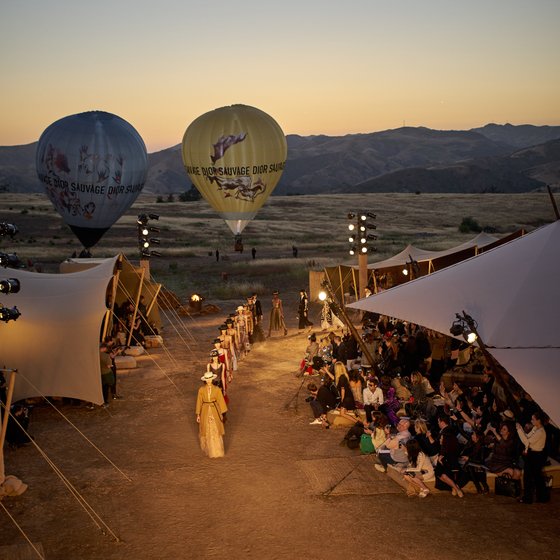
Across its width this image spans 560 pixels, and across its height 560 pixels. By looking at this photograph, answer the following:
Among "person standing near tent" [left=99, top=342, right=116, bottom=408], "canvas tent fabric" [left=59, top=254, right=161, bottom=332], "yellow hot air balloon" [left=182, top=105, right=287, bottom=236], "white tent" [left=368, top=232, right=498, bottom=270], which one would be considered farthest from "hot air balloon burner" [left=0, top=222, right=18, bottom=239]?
"yellow hot air balloon" [left=182, top=105, right=287, bottom=236]

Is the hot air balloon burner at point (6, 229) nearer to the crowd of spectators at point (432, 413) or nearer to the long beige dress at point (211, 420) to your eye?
the long beige dress at point (211, 420)

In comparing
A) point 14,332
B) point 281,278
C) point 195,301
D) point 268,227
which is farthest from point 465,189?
point 14,332

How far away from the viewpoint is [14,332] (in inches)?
542

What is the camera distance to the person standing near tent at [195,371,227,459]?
11195 mm

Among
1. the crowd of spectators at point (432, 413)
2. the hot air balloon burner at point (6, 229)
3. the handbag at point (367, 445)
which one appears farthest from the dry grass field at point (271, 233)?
the hot air balloon burner at point (6, 229)

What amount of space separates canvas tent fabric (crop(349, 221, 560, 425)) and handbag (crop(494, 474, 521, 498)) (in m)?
1.24

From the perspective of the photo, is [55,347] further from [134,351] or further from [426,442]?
[426,442]

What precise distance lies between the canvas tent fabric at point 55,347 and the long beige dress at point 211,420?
301 centimetres

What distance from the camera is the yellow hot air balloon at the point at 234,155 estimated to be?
2683 centimetres

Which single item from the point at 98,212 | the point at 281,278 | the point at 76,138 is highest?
the point at 76,138

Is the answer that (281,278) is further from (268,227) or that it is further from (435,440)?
(268,227)

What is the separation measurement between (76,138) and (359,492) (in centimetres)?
2159

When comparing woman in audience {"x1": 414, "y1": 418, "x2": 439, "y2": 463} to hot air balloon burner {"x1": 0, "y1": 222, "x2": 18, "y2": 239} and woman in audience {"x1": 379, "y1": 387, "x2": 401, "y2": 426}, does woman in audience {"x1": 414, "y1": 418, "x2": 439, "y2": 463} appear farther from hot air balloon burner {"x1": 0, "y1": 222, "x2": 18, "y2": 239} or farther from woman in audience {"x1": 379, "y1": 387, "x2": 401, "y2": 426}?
hot air balloon burner {"x1": 0, "y1": 222, "x2": 18, "y2": 239}

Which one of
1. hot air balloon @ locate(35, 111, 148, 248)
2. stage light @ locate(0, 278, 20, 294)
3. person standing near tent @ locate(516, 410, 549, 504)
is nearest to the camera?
person standing near tent @ locate(516, 410, 549, 504)
